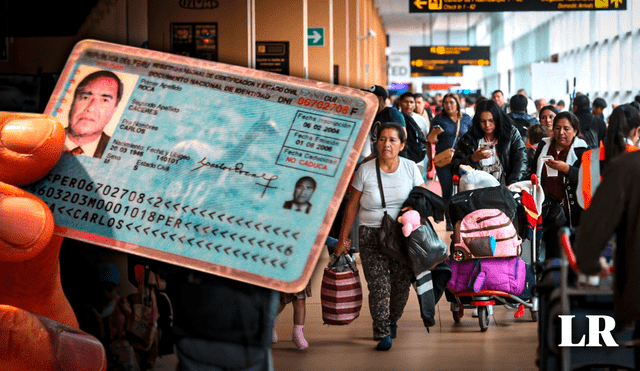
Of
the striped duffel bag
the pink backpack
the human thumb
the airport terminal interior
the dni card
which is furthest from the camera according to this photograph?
the pink backpack

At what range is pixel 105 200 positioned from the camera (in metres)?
2.61

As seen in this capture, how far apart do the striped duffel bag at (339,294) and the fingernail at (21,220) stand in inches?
105

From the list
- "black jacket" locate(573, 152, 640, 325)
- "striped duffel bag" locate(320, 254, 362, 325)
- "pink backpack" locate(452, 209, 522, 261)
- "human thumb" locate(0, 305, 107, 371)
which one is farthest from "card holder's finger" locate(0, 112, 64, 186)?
"pink backpack" locate(452, 209, 522, 261)

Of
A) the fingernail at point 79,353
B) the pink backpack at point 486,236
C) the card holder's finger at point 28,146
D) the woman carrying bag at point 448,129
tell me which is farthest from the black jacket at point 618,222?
the woman carrying bag at point 448,129

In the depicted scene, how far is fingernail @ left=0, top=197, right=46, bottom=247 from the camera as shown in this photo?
276 cm

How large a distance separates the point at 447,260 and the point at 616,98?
48.9 feet

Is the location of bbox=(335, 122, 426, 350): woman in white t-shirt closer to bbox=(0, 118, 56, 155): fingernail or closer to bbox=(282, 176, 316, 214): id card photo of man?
bbox=(0, 118, 56, 155): fingernail

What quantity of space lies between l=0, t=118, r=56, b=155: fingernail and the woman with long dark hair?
4.10m

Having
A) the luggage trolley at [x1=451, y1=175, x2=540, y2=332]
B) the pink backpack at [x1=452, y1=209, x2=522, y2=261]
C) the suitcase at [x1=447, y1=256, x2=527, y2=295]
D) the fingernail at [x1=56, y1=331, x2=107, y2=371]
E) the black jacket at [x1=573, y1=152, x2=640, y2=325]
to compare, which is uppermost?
the black jacket at [x1=573, y1=152, x2=640, y2=325]

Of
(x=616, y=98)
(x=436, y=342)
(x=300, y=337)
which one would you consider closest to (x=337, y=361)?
(x=300, y=337)

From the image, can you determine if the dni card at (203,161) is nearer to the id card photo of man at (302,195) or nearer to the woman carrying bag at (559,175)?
the id card photo of man at (302,195)

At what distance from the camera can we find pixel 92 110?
2775mm

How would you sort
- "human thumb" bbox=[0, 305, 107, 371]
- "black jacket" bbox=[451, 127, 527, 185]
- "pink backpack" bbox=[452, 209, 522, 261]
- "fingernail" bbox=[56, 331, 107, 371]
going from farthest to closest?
1. "black jacket" bbox=[451, 127, 527, 185]
2. "pink backpack" bbox=[452, 209, 522, 261]
3. "fingernail" bbox=[56, 331, 107, 371]
4. "human thumb" bbox=[0, 305, 107, 371]

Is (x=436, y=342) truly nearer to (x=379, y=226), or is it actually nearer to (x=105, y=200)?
(x=379, y=226)
